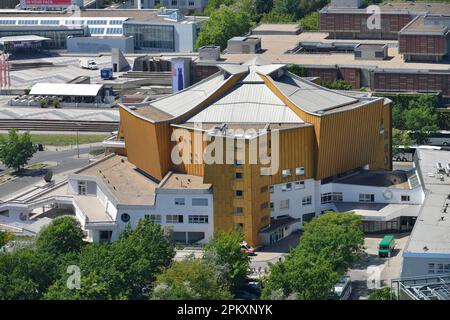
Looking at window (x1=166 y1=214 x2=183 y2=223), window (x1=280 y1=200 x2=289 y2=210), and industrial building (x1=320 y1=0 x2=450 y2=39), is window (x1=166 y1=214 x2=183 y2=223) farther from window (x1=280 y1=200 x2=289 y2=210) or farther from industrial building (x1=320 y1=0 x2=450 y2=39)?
industrial building (x1=320 y1=0 x2=450 y2=39)

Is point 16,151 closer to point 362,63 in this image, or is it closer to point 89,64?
point 362,63

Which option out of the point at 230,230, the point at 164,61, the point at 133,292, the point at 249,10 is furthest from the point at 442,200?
the point at 249,10

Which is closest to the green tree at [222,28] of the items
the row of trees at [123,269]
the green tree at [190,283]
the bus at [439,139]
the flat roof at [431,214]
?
the bus at [439,139]

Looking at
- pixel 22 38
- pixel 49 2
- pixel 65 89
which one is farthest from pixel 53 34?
pixel 65 89

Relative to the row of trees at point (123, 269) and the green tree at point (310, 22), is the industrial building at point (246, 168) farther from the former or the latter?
the green tree at point (310, 22)

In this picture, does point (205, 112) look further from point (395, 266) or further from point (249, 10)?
point (249, 10)

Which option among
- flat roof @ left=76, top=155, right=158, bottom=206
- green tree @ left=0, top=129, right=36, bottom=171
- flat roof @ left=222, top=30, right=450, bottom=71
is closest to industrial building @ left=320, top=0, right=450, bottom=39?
flat roof @ left=222, top=30, right=450, bottom=71
